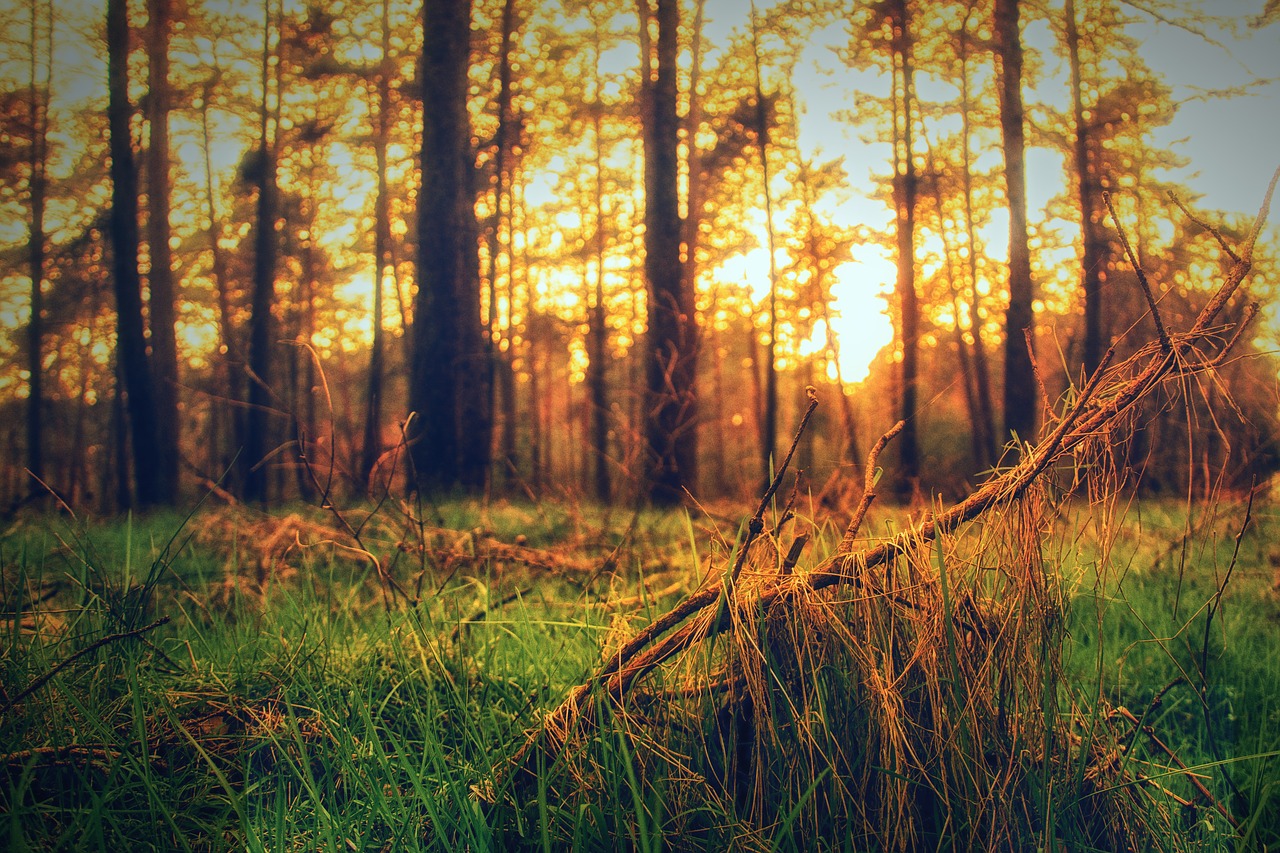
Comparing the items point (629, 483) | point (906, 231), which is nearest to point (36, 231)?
point (629, 483)

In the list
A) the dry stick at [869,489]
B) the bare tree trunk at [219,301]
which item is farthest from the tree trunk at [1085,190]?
the bare tree trunk at [219,301]

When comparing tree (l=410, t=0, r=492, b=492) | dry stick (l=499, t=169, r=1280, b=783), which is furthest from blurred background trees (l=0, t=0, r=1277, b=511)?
dry stick (l=499, t=169, r=1280, b=783)

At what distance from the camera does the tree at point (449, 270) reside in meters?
4.98

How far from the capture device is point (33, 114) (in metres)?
3.94

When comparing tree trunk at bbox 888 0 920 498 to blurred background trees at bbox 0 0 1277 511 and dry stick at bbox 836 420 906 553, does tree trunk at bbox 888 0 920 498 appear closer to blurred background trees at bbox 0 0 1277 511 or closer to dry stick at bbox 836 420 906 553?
blurred background trees at bbox 0 0 1277 511

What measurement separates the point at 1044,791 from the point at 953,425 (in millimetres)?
9981

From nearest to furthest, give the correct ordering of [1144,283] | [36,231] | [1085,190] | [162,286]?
[1144,283] → [1085,190] → [36,231] → [162,286]

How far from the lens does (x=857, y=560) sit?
104cm

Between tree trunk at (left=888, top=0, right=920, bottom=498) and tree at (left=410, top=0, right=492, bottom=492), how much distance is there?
3.23 metres

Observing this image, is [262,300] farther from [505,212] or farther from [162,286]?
[505,212]

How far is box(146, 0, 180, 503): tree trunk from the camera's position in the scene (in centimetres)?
563

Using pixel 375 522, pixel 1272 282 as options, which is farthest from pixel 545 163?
pixel 1272 282

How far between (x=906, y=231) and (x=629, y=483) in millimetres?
3609

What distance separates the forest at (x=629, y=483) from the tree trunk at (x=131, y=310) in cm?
4
